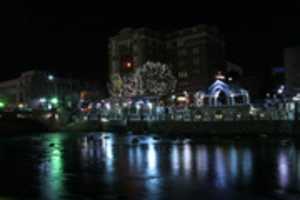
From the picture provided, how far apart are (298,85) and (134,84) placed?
33595mm

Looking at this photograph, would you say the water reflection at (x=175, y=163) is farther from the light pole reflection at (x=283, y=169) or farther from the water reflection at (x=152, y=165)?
the light pole reflection at (x=283, y=169)

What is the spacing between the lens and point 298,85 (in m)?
80.9

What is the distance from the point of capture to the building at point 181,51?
370ft

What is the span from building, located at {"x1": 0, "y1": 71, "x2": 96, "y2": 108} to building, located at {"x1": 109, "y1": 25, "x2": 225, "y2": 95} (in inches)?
867

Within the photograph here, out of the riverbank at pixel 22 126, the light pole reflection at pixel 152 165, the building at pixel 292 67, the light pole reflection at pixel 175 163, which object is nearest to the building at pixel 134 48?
the riverbank at pixel 22 126

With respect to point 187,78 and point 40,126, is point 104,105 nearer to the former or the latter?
point 40,126

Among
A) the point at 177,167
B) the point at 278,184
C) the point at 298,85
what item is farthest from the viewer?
the point at 298,85

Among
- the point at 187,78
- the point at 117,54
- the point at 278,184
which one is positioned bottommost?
the point at 278,184

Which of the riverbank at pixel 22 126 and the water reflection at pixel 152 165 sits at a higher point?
the riverbank at pixel 22 126

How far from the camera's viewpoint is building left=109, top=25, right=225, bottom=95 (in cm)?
11262

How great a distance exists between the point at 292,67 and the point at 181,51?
41.4m

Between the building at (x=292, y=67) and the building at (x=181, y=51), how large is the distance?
28500 millimetres

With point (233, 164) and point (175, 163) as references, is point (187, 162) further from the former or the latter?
point (233, 164)

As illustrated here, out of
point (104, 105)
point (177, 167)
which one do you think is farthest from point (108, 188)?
point (104, 105)
